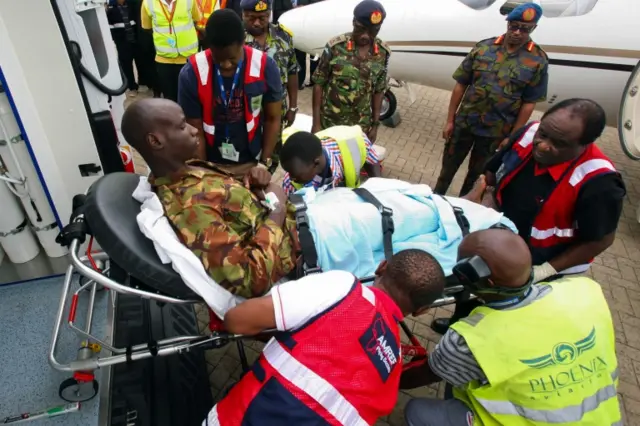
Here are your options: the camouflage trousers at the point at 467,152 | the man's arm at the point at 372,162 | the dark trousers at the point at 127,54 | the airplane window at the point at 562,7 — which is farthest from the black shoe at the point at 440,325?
the dark trousers at the point at 127,54

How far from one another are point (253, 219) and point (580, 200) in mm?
1539

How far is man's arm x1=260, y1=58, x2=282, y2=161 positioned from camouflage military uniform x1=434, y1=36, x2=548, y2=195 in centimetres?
163

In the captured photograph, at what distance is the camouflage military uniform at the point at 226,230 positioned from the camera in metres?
1.45

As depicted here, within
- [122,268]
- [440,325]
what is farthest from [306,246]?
[440,325]

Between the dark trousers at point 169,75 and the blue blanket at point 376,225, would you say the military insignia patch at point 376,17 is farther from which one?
the dark trousers at point 169,75

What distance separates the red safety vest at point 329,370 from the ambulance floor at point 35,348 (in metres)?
1.06

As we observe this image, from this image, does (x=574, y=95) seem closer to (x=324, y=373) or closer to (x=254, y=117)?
(x=254, y=117)

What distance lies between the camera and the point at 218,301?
1.49 meters

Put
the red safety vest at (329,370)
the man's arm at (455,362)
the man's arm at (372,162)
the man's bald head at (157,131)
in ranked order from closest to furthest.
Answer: the red safety vest at (329,370) → the man's arm at (455,362) → the man's bald head at (157,131) → the man's arm at (372,162)

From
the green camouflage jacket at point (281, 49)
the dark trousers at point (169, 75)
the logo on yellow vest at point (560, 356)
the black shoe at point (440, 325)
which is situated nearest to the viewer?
the logo on yellow vest at point (560, 356)

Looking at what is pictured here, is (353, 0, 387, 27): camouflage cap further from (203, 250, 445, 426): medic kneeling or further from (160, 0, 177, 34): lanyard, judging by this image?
(203, 250, 445, 426): medic kneeling

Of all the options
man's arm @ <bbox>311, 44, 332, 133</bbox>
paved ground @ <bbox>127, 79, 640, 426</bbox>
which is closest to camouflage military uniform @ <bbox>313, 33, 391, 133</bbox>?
man's arm @ <bbox>311, 44, 332, 133</bbox>

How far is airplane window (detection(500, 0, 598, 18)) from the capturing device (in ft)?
13.4

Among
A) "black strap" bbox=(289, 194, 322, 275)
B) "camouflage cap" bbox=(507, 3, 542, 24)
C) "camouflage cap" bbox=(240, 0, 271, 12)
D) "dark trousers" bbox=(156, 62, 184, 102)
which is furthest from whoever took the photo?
"dark trousers" bbox=(156, 62, 184, 102)
